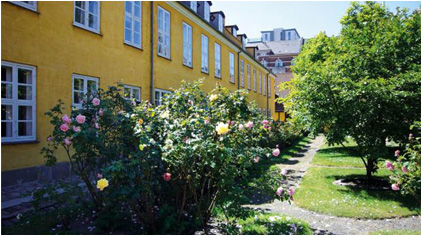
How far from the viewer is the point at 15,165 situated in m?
7.89

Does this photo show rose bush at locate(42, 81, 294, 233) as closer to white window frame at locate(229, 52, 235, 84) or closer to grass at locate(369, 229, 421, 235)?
grass at locate(369, 229, 421, 235)

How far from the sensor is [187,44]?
17156 millimetres

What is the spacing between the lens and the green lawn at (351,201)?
6.45 m

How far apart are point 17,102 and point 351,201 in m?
8.14

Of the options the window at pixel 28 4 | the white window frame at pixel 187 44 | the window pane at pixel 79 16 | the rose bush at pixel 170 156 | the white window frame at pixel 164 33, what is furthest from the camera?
the white window frame at pixel 187 44

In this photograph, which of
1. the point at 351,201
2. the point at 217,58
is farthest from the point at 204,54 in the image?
the point at 351,201

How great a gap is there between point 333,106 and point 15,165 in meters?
7.85

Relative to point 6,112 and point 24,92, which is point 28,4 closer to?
point 24,92

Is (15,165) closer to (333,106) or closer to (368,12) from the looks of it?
(333,106)

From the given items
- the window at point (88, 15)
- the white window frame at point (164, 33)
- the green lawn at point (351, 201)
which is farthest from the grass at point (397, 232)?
the white window frame at point (164, 33)

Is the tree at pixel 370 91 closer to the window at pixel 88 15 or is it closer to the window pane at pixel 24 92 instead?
the window at pixel 88 15

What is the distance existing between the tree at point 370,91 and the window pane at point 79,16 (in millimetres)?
6814

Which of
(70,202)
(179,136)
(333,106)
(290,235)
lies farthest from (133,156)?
(333,106)

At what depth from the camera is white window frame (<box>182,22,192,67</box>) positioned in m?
16.8
